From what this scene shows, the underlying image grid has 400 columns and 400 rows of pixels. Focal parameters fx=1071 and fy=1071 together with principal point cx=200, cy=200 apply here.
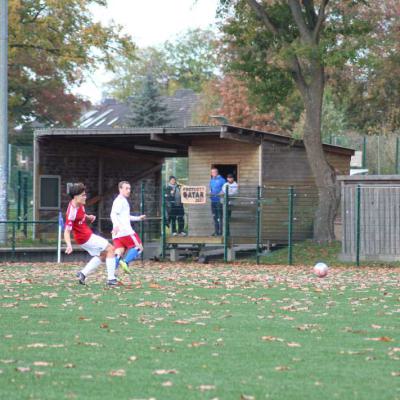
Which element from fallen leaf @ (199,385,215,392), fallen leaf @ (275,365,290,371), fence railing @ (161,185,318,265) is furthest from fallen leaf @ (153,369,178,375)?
fence railing @ (161,185,318,265)

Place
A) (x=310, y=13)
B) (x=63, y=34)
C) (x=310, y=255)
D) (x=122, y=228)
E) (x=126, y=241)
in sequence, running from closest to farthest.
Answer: (x=122, y=228) → (x=126, y=241) → (x=310, y=255) → (x=310, y=13) → (x=63, y=34)

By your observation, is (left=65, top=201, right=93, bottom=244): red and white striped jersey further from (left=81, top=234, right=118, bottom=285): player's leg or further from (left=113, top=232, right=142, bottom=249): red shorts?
(left=113, top=232, right=142, bottom=249): red shorts

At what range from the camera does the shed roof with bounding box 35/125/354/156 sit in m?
30.7

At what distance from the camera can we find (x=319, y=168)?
32188mm

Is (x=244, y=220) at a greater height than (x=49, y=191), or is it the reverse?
(x=49, y=191)

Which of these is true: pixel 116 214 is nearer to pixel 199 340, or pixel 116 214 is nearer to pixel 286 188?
pixel 199 340

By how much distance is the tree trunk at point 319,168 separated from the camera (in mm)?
31812

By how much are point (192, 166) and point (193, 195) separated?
4.84 metres

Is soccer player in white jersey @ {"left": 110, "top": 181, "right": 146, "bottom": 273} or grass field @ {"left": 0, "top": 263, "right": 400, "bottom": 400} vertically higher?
soccer player in white jersey @ {"left": 110, "top": 181, "right": 146, "bottom": 273}

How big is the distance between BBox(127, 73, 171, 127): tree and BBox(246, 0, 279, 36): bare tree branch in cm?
3695

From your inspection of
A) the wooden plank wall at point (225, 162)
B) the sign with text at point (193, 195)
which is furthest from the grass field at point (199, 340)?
the wooden plank wall at point (225, 162)

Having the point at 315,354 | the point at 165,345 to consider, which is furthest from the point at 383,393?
the point at 165,345

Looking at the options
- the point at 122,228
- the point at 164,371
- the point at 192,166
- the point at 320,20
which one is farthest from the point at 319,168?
the point at 164,371

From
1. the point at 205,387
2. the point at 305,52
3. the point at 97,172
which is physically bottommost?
the point at 205,387
